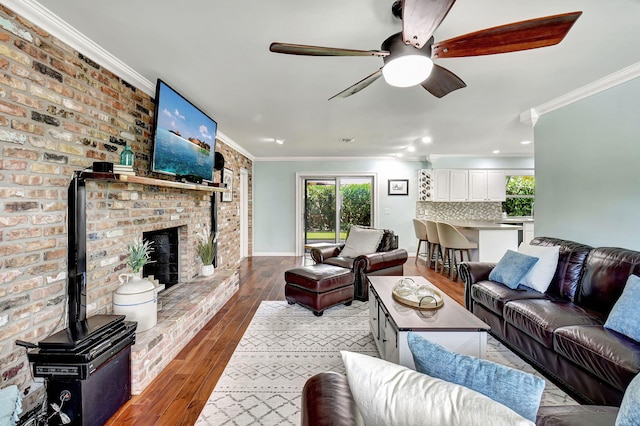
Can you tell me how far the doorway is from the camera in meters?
7.00

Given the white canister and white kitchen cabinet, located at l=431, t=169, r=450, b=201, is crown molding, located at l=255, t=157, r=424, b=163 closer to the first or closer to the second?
white kitchen cabinet, located at l=431, t=169, r=450, b=201

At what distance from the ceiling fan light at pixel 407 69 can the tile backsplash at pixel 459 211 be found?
5513 millimetres

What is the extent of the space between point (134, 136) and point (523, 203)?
790 centimetres

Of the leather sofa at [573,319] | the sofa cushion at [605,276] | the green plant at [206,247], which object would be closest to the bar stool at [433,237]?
the leather sofa at [573,319]

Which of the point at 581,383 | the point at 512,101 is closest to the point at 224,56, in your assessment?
the point at 512,101

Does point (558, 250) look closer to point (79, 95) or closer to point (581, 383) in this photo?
point (581, 383)

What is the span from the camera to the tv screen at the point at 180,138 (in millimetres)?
2539

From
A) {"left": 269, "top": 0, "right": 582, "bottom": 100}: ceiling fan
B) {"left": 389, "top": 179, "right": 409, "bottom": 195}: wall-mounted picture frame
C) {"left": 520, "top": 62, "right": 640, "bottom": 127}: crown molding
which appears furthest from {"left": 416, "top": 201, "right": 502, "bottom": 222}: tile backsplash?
{"left": 269, "top": 0, "right": 582, "bottom": 100}: ceiling fan

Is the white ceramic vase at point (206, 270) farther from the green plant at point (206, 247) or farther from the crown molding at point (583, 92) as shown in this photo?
the crown molding at point (583, 92)

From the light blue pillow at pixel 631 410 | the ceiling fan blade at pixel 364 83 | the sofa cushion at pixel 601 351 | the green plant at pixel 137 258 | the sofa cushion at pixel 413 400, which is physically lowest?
the sofa cushion at pixel 601 351

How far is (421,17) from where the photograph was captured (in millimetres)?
1271

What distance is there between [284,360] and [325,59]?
2.39 meters

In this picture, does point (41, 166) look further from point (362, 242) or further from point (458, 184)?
point (458, 184)

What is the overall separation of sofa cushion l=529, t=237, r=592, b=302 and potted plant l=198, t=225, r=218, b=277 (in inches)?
144
